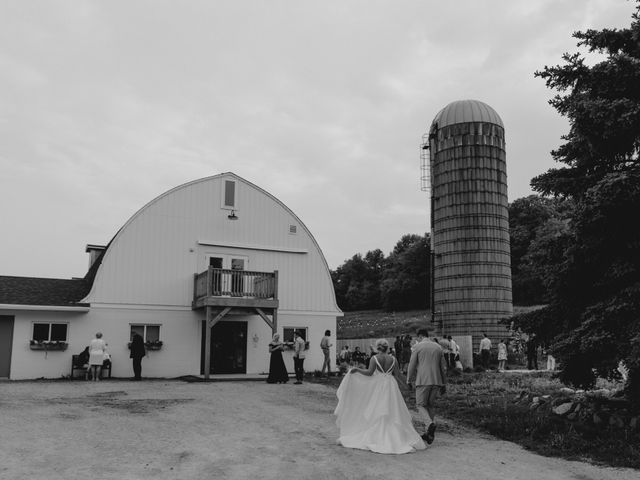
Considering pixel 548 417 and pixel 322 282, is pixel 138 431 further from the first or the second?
pixel 322 282

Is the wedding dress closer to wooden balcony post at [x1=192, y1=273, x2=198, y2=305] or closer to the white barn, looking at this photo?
the white barn

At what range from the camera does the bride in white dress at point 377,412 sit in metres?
8.25

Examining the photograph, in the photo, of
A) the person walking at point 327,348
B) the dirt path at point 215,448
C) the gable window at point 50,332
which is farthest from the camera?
the person walking at point 327,348

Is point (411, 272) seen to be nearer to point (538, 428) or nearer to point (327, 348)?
point (327, 348)

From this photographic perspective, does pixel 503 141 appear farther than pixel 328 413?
Yes

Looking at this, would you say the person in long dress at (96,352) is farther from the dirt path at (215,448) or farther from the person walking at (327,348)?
the person walking at (327,348)

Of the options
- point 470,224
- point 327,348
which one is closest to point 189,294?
point 327,348

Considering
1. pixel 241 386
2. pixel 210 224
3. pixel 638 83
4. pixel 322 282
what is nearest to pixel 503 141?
pixel 322 282

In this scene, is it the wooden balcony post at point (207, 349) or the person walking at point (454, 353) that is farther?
the person walking at point (454, 353)

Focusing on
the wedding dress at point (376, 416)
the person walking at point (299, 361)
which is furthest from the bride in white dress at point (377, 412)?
the person walking at point (299, 361)

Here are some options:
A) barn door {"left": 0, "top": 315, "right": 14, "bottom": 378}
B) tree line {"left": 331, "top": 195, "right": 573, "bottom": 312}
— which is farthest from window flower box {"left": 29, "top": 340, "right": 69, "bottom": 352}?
tree line {"left": 331, "top": 195, "right": 573, "bottom": 312}

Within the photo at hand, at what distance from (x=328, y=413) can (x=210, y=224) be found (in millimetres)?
12510

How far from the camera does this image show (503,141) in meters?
29.0

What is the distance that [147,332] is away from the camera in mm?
21625
